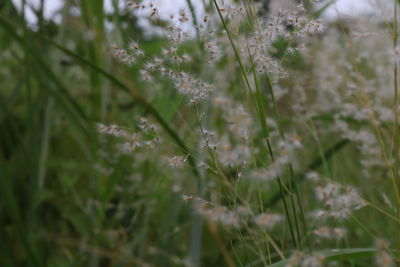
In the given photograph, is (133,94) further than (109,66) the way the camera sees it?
No

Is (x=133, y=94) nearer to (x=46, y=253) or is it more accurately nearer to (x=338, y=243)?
(x=338, y=243)

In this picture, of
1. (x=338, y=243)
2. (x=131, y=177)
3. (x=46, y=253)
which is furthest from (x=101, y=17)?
(x=46, y=253)

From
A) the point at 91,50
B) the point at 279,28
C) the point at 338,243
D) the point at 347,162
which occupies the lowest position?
the point at 338,243

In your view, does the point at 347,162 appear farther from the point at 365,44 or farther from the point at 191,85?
the point at 191,85

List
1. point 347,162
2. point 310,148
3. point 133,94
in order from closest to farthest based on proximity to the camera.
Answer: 1. point 133,94
2. point 347,162
3. point 310,148

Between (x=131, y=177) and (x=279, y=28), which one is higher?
(x=279, y=28)

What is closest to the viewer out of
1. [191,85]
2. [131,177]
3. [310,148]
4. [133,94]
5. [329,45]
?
[133,94]
